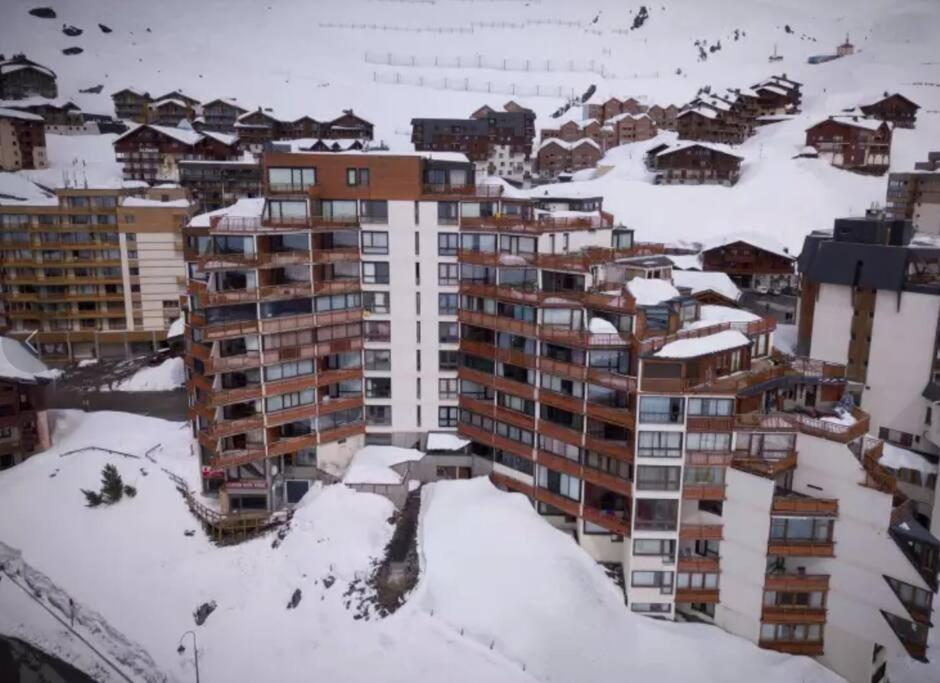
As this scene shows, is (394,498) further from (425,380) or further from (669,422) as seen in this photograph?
(669,422)

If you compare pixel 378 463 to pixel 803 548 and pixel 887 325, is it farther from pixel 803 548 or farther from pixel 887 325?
pixel 887 325

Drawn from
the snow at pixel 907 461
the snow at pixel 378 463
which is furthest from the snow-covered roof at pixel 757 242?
the snow at pixel 378 463

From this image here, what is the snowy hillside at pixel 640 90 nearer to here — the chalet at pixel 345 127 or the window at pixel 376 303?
the chalet at pixel 345 127

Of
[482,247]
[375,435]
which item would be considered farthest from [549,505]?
[482,247]

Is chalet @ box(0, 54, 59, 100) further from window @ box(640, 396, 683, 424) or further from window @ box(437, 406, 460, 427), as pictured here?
window @ box(640, 396, 683, 424)

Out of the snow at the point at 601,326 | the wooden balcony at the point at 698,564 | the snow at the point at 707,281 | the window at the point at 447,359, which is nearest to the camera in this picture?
the wooden balcony at the point at 698,564

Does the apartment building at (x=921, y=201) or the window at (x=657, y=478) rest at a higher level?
the apartment building at (x=921, y=201)
